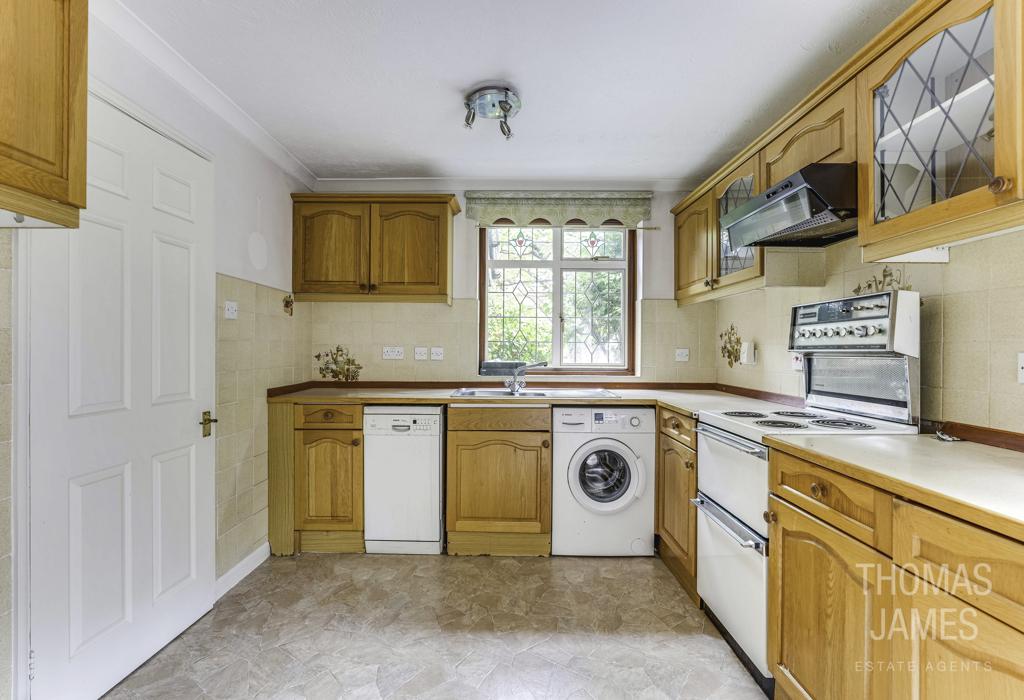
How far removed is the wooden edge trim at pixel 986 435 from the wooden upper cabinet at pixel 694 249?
1.35m

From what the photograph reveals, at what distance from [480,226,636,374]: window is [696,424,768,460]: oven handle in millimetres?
1414

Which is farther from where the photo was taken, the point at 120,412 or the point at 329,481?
the point at 329,481

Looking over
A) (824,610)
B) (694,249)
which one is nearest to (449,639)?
(824,610)

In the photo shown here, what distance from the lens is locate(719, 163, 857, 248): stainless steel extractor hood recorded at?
158cm

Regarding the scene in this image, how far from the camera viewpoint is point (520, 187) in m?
3.31

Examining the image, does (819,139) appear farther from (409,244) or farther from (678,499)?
(409,244)

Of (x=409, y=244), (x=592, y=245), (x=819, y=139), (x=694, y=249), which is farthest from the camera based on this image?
(x=592, y=245)

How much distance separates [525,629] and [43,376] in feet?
6.43

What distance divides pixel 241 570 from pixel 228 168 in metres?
2.08

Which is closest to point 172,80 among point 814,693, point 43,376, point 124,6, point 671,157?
point 124,6

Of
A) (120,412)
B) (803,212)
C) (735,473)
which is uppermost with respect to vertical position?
(803,212)

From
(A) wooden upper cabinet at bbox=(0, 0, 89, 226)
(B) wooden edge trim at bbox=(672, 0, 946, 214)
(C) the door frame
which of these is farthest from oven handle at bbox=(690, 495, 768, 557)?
(C) the door frame

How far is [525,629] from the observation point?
79.7 inches

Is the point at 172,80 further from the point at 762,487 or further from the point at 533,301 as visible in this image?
the point at 762,487
